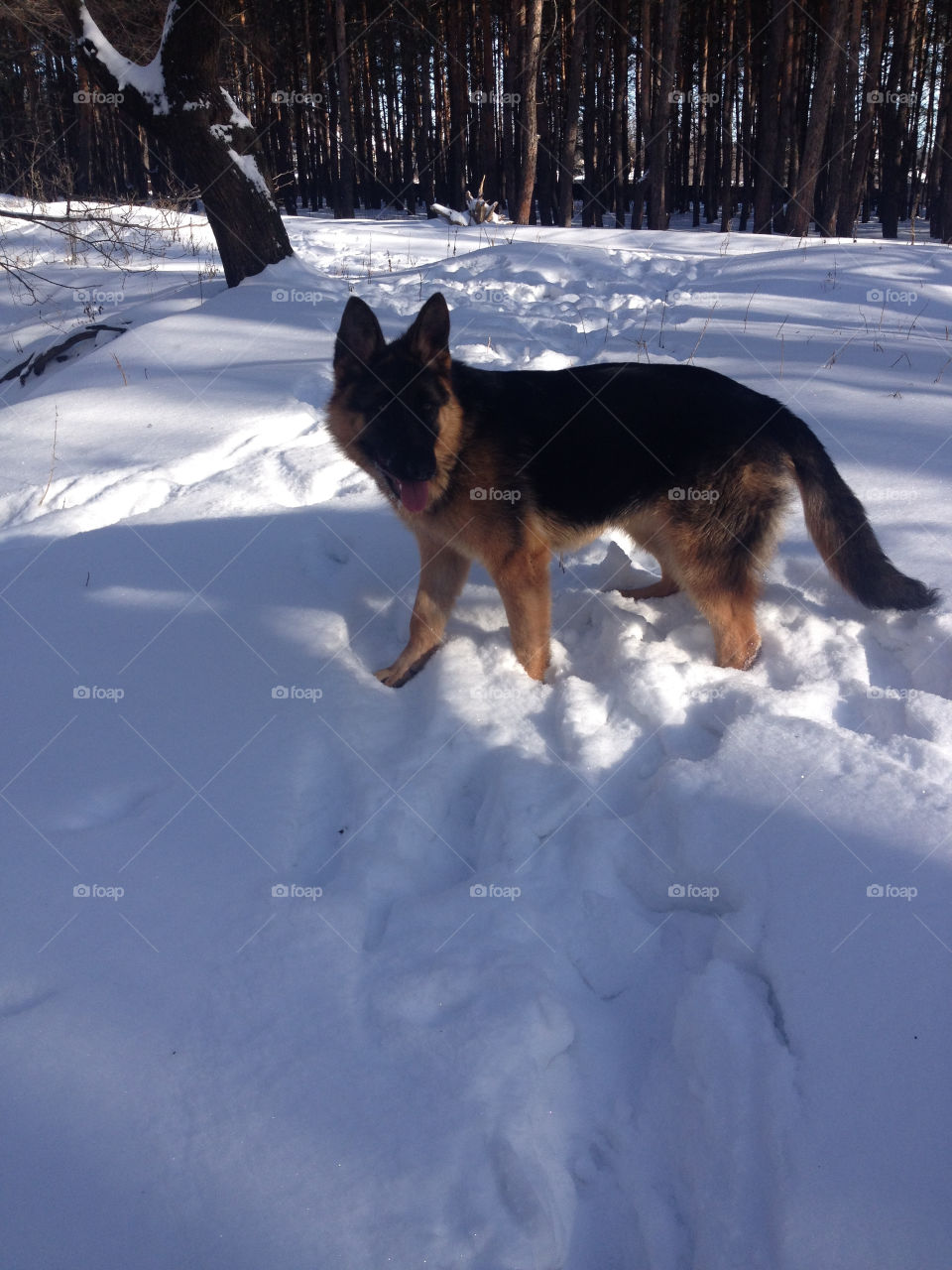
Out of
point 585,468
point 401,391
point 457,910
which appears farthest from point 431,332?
point 457,910

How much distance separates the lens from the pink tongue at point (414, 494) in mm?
3062

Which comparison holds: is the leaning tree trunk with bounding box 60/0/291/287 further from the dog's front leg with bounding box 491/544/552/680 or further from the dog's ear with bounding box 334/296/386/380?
the dog's front leg with bounding box 491/544/552/680

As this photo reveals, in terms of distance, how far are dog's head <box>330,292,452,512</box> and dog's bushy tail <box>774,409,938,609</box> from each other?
135 centimetres

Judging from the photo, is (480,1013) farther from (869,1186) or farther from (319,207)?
(319,207)

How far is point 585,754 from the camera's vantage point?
274cm

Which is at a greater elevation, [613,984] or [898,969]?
[898,969]

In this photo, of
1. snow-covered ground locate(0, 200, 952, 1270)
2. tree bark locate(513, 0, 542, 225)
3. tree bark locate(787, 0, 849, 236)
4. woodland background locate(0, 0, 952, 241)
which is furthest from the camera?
woodland background locate(0, 0, 952, 241)

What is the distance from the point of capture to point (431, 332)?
10.1 ft

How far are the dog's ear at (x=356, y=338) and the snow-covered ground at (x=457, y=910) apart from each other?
1117 mm

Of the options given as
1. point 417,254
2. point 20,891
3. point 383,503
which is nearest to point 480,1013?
point 20,891

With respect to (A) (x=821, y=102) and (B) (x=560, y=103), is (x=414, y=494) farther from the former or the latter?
(B) (x=560, y=103)

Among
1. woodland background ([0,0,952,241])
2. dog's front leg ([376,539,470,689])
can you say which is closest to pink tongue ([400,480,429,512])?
dog's front leg ([376,539,470,689])

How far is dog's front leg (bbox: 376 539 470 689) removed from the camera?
340 cm

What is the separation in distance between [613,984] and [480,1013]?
0.36 meters
